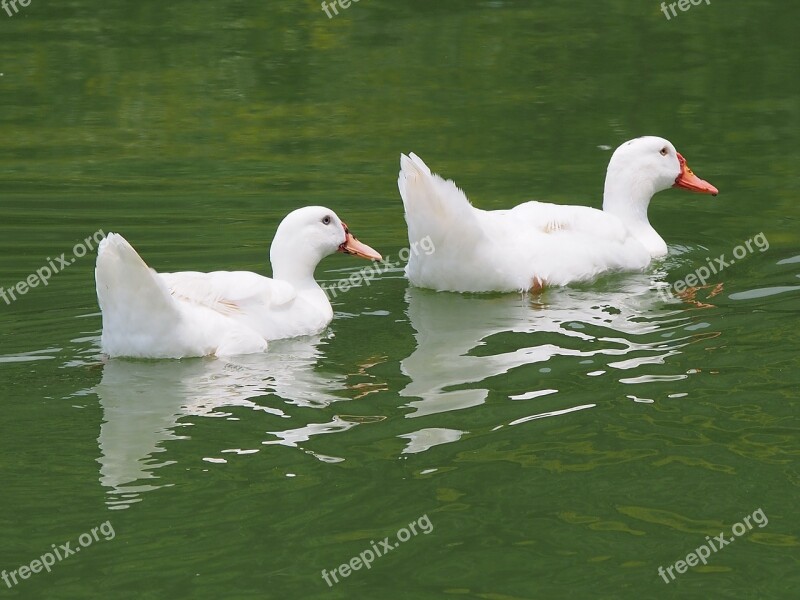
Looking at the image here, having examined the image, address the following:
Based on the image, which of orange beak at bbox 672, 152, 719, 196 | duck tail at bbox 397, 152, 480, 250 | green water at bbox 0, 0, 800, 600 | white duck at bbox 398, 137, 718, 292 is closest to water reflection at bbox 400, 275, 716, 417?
green water at bbox 0, 0, 800, 600

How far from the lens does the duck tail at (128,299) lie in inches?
322

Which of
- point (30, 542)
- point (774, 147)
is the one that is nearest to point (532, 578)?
point (30, 542)

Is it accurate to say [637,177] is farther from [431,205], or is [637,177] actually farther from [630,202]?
[431,205]

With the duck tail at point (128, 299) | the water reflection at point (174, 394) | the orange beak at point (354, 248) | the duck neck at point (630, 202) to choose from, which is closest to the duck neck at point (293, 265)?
the orange beak at point (354, 248)

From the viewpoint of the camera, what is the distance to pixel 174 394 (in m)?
8.32

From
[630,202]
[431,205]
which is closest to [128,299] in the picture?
[431,205]

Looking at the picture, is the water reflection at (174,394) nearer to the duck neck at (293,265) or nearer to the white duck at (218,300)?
the white duck at (218,300)

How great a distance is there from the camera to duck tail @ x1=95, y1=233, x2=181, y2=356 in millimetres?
8180

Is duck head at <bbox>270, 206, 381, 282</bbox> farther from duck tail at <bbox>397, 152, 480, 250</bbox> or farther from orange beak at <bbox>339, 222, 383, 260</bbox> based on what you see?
duck tail at <bbox>397, 152, 480, 250</bbox>

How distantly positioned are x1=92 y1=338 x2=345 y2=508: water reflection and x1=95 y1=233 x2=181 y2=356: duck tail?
0.78 ft

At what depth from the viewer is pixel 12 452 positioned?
7.32 meters

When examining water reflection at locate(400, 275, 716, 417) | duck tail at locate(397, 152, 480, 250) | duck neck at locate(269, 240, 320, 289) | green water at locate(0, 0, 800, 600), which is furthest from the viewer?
duck neck at locate(269, 240, 320, 289)

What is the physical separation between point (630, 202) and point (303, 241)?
3.17 metres

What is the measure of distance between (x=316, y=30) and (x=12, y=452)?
528 inches
